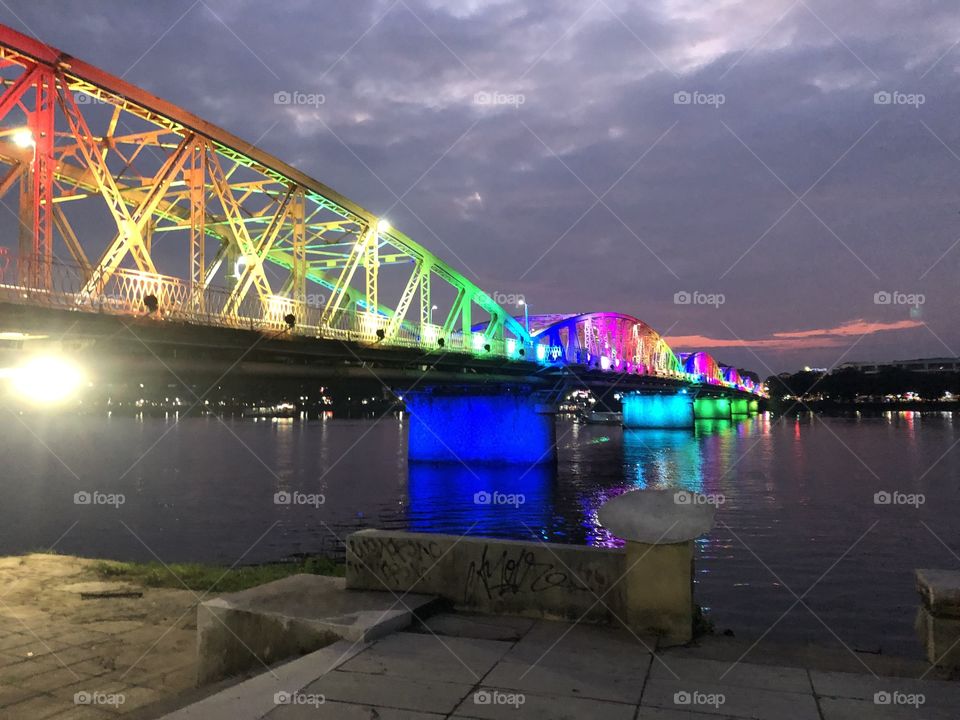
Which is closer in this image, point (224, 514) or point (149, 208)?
point (149, 208)

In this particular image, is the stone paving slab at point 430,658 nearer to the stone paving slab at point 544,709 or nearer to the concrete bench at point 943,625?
the stone paving slab at point 544,709

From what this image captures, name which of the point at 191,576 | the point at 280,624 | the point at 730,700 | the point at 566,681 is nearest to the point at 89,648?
the point at 280,624

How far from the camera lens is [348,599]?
31.1ft

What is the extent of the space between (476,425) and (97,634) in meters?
63.0

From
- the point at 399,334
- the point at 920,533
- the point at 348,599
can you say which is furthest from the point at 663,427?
the point at 348,599

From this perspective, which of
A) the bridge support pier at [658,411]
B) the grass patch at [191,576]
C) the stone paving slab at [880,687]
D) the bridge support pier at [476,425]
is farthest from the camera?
the bridge support pier at [658,411]

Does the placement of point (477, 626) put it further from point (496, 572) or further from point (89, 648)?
point (89, 648)

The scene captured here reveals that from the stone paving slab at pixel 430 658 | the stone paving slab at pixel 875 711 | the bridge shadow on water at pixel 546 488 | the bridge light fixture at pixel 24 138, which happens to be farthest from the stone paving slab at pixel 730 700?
the bridge light fixture at pixel 24 138

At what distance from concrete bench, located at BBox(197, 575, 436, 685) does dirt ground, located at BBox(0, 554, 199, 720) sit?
1030 millimetres

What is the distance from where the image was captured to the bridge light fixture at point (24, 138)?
Result: 25812 mm

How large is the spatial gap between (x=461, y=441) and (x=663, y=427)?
97.2 metres

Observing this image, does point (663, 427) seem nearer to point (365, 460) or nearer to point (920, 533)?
point (365, 460)

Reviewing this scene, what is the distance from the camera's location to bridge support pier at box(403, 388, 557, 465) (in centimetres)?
7431

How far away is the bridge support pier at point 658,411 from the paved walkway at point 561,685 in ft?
504
